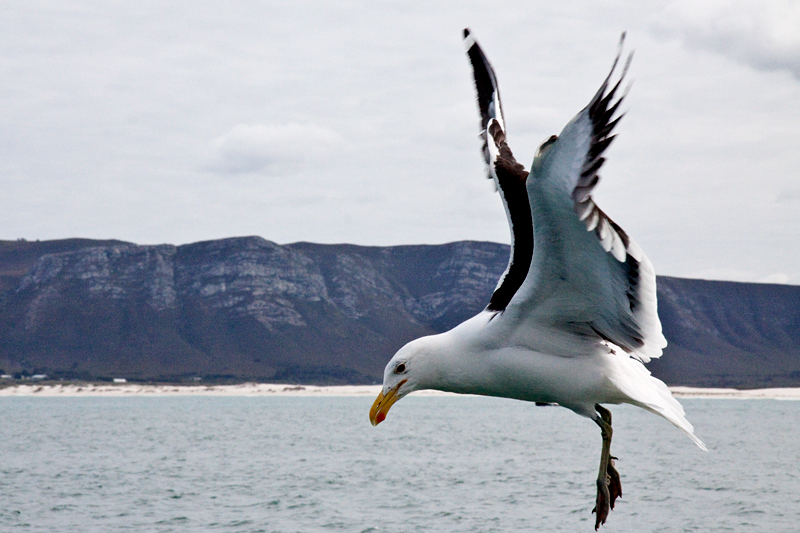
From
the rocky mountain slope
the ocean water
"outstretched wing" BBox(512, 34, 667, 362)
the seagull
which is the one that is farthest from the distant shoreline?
"outstretched wing" BBox(512, 34, 667, 362)

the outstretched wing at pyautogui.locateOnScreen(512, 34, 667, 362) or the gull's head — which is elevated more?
the outstretched wing at pyautogui.locateOnScreen(512, 34, 667, 362)

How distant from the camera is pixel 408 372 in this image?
26.0 feet

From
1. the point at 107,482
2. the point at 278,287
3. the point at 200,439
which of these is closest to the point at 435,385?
the point at 107,482

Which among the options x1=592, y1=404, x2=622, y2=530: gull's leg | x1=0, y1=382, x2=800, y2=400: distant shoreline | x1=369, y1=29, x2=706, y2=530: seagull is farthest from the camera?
x1=0, y1=382, x2=800, y2=400: distant shoreline

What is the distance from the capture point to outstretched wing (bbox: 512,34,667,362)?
19.8ft

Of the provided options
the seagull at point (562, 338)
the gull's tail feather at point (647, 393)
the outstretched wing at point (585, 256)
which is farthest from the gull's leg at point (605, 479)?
the outstretched wing at point (585, 256)

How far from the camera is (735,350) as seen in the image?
15750 cm

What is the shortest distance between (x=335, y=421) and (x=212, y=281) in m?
74.6

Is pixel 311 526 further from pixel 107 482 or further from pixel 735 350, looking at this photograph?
pixel 735 350

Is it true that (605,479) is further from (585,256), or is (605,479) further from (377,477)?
(377,477)

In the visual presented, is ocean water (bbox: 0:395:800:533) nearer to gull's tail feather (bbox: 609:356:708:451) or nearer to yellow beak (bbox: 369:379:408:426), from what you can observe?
gull's tail feather (bbox: 609:356:708:451)

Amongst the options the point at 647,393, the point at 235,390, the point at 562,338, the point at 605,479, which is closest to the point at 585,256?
the point at 562,338

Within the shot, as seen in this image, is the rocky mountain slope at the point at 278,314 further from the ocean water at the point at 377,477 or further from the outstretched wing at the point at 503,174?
the outstretched wing at the point at 503,174

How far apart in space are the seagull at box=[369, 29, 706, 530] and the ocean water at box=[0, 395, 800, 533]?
22.5 m
